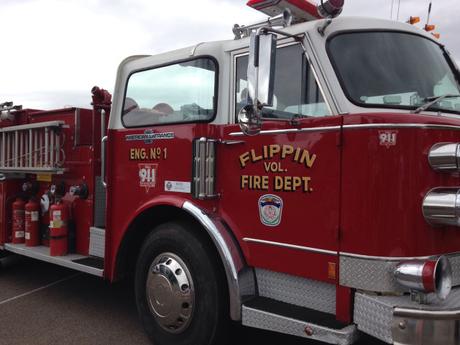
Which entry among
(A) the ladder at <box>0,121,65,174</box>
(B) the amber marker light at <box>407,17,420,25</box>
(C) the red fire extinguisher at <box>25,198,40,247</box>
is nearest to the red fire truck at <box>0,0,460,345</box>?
(B) the amber marker light at <box>407,17,420,25</box>

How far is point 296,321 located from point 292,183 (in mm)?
825

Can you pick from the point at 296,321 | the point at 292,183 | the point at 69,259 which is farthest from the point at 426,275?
the point at 69,259

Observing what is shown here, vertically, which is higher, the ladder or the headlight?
the ladder

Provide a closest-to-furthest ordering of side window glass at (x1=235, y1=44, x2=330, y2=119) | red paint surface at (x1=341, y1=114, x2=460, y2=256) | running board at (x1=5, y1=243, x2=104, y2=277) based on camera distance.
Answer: red paint surface at (x1=341, y1=114, x2=460, y2=256) → side window glass at (x1=235, y1=44, x2=330, y2=119) → running board at (x1=5, y1=243, x2=104, y2=277)

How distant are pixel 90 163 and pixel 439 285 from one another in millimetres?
3443

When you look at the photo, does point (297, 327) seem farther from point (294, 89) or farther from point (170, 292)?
point (294, 89)

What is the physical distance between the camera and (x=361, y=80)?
119 inches

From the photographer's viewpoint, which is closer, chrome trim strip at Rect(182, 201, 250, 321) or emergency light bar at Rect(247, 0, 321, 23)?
chrome trim strip at Rect(182, 201, 250, 321)

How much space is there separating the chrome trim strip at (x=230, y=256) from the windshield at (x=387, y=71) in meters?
1.22

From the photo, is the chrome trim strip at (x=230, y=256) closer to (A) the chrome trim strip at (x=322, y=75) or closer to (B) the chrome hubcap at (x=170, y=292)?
(B) the chrome hubcap at (x=170, y=292)

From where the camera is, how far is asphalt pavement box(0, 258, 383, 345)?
4035 millimetres

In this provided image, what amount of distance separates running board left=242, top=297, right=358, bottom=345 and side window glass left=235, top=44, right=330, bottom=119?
1.22m

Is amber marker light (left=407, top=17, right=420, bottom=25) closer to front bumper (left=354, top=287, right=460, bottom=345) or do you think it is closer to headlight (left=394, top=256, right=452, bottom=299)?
headlight (left=394, top=256, right=452, bottom=299)

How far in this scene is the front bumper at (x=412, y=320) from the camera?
2412 mm
